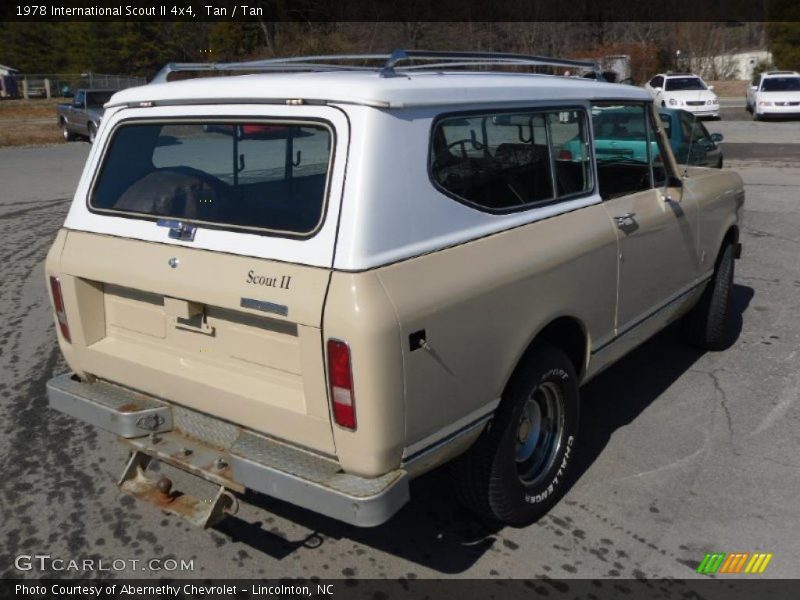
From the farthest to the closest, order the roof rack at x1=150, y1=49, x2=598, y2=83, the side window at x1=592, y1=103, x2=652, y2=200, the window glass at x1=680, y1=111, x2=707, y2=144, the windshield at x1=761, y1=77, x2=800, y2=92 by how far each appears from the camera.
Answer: the windshield at x1=761, y1=77, x2=800, y2=92 → the window glass at x1=680, y1=111, x2=707, y2=144 → the side window at x1=592, y1=103, x2=652, y2=200 → the roof rack at x1=150, y1=49, x2=598, y2=83

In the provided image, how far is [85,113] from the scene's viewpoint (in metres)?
24.4

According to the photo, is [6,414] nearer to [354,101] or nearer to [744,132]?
[354,101]

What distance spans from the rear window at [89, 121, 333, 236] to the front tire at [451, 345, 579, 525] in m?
1.18

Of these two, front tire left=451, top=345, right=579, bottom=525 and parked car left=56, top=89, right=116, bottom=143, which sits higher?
parked car left=56, top=89, right=116, bottom=143

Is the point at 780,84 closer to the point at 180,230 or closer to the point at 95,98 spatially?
the point at 95,98

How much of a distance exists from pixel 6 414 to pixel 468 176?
3.31m

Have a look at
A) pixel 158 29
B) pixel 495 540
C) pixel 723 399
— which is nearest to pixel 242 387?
pixel 495 540

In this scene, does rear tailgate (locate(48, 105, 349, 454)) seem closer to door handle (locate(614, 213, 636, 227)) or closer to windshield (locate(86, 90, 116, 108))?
door handle (locate(614, 213, 636, 227))

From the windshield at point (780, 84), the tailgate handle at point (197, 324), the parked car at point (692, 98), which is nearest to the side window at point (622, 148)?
the tailgate handle at point (197, 324)

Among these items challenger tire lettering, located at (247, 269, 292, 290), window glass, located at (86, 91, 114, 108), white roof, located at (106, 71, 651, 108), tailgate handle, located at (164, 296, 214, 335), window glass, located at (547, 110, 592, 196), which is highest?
window glass, located at (86, 91, 114, 108)

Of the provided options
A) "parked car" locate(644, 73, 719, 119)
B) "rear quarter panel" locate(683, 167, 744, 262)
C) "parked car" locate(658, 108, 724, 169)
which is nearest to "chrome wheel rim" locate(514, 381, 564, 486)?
"rear quarter panel" locate(683, 167, 744, 262)

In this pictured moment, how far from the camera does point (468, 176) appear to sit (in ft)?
10.2

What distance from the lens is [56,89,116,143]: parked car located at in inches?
951

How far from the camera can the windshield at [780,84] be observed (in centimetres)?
2720
